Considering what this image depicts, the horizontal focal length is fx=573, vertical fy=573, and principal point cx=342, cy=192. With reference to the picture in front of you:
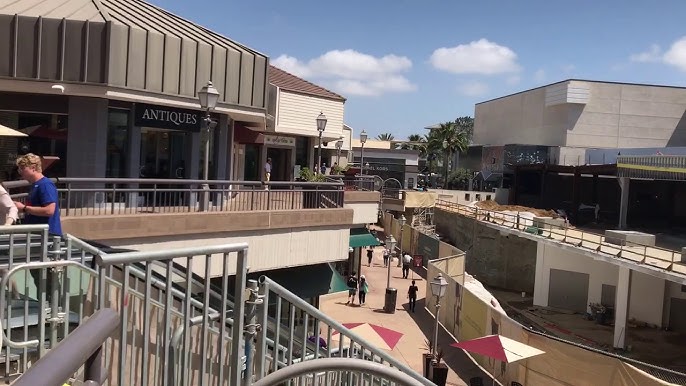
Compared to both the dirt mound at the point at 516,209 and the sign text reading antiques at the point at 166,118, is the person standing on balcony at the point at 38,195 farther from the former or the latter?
the dirt mound at the point at 516,209

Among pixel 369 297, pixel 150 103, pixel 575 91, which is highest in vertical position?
pixel 575 91

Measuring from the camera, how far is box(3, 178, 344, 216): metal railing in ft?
35.4

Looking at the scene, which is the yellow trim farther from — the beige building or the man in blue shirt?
the man in blue shirt

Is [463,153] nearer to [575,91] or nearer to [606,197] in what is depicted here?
[575,91]

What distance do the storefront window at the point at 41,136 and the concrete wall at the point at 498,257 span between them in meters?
28.0

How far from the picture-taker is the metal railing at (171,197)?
10781 millimetres

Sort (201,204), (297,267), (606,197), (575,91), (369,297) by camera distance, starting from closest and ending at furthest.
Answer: (201,204) < (297,267) < (369,297) < (606,197) < (575,91)

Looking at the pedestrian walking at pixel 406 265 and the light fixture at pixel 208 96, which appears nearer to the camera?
the light fixture at pixel 208 96

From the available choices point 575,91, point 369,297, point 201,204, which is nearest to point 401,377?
point 201,204

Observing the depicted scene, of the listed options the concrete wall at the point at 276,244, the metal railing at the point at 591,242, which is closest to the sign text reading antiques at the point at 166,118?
the concrete wall at the point at 276,244

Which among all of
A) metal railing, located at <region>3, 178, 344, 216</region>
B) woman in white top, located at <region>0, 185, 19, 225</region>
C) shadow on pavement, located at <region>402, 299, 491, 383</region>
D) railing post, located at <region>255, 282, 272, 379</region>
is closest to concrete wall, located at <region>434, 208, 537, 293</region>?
shadow on pavement, located at <region>402, 299, 491, 383</region>

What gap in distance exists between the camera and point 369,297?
89.6ft

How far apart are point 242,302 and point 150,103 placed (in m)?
Result: 11.0

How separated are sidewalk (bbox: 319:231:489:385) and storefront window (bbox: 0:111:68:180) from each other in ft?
35.8
